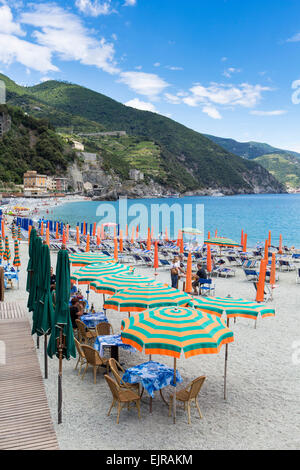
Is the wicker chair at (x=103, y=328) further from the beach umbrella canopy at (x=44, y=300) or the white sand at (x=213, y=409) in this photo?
the beach umbrella canopy at (x=44, y=300)

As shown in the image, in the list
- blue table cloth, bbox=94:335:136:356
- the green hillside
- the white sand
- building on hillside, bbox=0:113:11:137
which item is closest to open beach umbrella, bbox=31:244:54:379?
the white sand

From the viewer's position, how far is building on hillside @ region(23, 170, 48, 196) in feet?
369

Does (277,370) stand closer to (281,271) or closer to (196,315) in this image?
(196,315)

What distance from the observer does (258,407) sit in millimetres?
6297

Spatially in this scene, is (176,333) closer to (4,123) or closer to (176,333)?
(176,333)

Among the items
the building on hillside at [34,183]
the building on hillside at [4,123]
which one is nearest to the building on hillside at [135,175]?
the building on hillside at [34,183]

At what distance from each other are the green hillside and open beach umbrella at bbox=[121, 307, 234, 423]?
11947cm

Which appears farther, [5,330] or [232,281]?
[232,281]

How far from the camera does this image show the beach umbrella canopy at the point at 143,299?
24.0 feet

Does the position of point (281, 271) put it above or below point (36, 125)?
below
